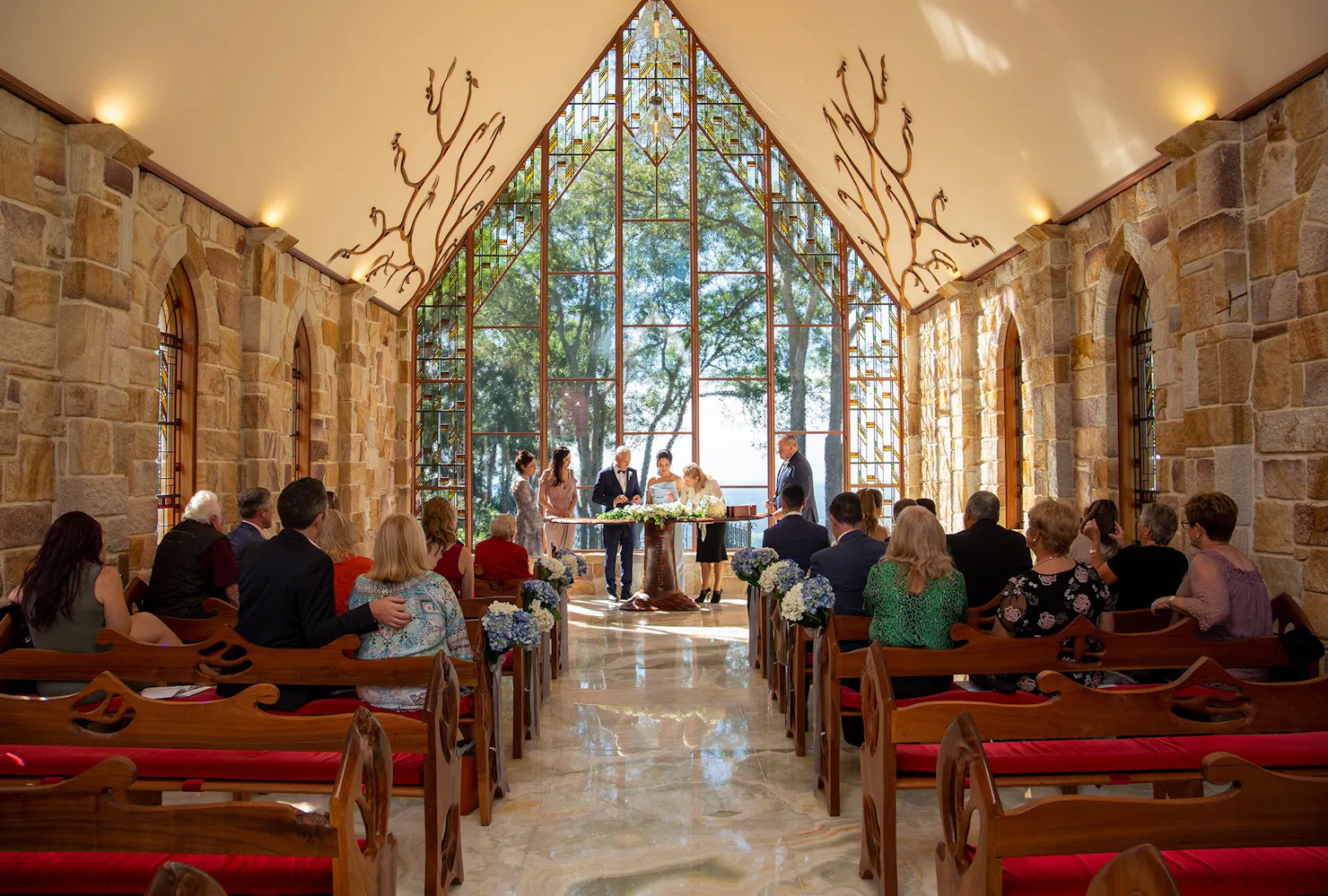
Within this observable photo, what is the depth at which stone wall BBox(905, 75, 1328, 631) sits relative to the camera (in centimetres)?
470

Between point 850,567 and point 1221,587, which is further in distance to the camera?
point 850,567

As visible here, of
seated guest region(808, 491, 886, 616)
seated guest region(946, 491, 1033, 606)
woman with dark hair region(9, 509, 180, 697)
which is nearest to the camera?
woman with dark hair region(9, 509, 180, 697)

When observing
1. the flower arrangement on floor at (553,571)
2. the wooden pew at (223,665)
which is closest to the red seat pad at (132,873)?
the wooden pew at (223,665)

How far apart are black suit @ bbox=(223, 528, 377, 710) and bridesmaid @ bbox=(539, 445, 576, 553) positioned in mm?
6055

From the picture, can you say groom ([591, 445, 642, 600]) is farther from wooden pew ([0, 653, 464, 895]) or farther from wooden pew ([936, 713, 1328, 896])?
wooden pew ([936, 713, 1328, 896])

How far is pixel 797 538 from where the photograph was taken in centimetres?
691

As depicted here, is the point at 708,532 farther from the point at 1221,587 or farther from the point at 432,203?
the point at 1221,587

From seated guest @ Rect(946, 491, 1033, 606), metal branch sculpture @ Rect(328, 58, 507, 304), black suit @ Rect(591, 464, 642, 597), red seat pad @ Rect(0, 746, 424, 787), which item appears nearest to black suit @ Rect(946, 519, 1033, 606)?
seated guest @ Rect(946, 491, 1033, 606)

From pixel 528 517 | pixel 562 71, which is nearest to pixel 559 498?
pixel 528 517

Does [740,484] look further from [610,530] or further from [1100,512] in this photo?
[1100,512]

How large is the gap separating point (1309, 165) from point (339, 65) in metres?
5.75

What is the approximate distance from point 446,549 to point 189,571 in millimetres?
1261

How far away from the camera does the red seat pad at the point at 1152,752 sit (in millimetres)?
2850

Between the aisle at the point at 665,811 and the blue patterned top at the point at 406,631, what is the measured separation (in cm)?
54
